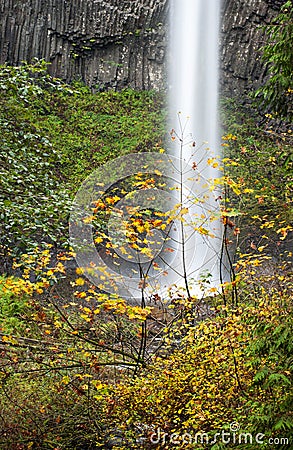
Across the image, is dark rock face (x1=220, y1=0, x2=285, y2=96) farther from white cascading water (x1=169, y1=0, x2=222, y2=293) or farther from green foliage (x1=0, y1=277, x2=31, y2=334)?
green foliage (x1=0, y1=277, x2=31, y2=334)

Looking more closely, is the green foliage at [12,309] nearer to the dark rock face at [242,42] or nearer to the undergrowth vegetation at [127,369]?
the undergrowth vegetation at [127,369]

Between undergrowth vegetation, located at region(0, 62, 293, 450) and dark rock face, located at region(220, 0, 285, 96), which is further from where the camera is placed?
dark rock face, located at region(220, 0, 285, 96)

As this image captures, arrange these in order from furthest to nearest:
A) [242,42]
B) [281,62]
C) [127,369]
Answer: [242,42] < [127,369] < [281,62]

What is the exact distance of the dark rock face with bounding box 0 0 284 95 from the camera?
51.6 feet

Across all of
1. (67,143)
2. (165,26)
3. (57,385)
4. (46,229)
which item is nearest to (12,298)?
(57,385)

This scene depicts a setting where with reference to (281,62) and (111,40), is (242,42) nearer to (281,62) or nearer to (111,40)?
(111,40)

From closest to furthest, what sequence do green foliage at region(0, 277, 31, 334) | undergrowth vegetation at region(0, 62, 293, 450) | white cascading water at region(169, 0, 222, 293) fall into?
undergrowth vegetation at region(0, 62, 293, 450) < green foliage at region(0, 277, 31, 334) < white cascading water at region(169, 0, 222, 293)

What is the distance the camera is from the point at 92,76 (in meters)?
16.3

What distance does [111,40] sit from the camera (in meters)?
16.2

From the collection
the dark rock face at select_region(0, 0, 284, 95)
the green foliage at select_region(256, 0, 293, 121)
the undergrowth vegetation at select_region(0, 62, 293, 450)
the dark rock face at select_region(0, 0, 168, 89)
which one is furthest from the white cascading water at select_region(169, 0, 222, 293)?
the green foliage at select_region(256, 0, 293, 121)

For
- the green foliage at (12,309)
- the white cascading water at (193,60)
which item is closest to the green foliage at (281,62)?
the green foliage at (12,309)

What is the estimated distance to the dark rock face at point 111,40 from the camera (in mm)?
15734

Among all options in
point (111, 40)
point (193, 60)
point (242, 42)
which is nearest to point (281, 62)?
point (242, 42)

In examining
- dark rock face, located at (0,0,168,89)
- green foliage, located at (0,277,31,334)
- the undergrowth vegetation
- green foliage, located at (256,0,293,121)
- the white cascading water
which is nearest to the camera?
the undergrowth vegetation
